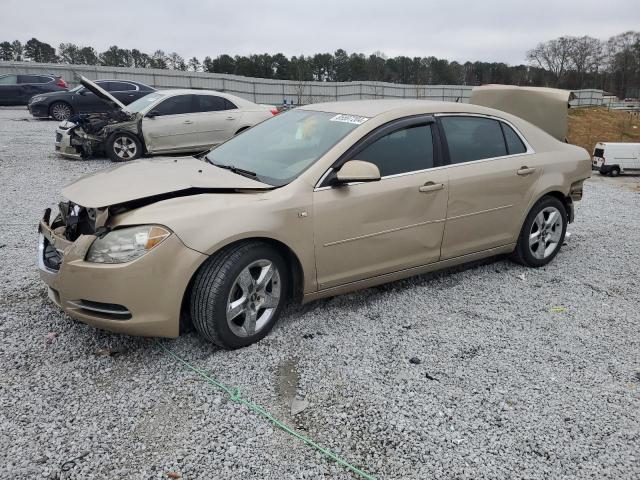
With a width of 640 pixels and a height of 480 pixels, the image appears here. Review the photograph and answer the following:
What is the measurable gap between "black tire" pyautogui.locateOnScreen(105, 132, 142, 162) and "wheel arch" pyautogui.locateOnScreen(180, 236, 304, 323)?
7.75m

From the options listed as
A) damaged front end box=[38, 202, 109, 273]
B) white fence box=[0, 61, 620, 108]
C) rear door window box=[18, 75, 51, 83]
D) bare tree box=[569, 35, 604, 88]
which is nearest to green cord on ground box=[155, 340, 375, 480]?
damaged front end box=[38, 202, 109, 273]

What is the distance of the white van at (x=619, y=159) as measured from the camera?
37.9ft

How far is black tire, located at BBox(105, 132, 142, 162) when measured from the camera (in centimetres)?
1005

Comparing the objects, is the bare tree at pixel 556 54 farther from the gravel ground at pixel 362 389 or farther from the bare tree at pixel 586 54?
the gravel ground at pixel 362 389

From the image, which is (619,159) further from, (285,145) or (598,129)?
(598,129)

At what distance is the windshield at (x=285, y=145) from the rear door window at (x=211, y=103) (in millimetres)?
6399

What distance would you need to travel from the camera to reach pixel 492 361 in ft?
10.7

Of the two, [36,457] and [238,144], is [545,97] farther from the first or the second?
[36,457]

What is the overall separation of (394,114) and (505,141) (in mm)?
1306

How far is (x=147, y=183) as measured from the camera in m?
3.26

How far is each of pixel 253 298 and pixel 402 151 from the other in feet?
5.42

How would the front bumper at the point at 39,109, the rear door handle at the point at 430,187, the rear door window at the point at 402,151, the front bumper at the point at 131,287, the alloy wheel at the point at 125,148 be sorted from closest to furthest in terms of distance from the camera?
the front bumper at the point at 131,287 < the rear door window at the point at 402,151 < the rear door handle at the point at 430,187 < the alloy wheel at the point at 125,148 < the front bumper at the point at 39,109

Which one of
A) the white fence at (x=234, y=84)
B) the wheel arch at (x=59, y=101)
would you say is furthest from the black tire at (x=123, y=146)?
the white fence at (x=234, y=84)

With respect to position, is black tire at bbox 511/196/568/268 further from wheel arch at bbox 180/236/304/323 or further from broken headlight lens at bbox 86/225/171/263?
broken headlight lens at bbox 86/225/171/263
